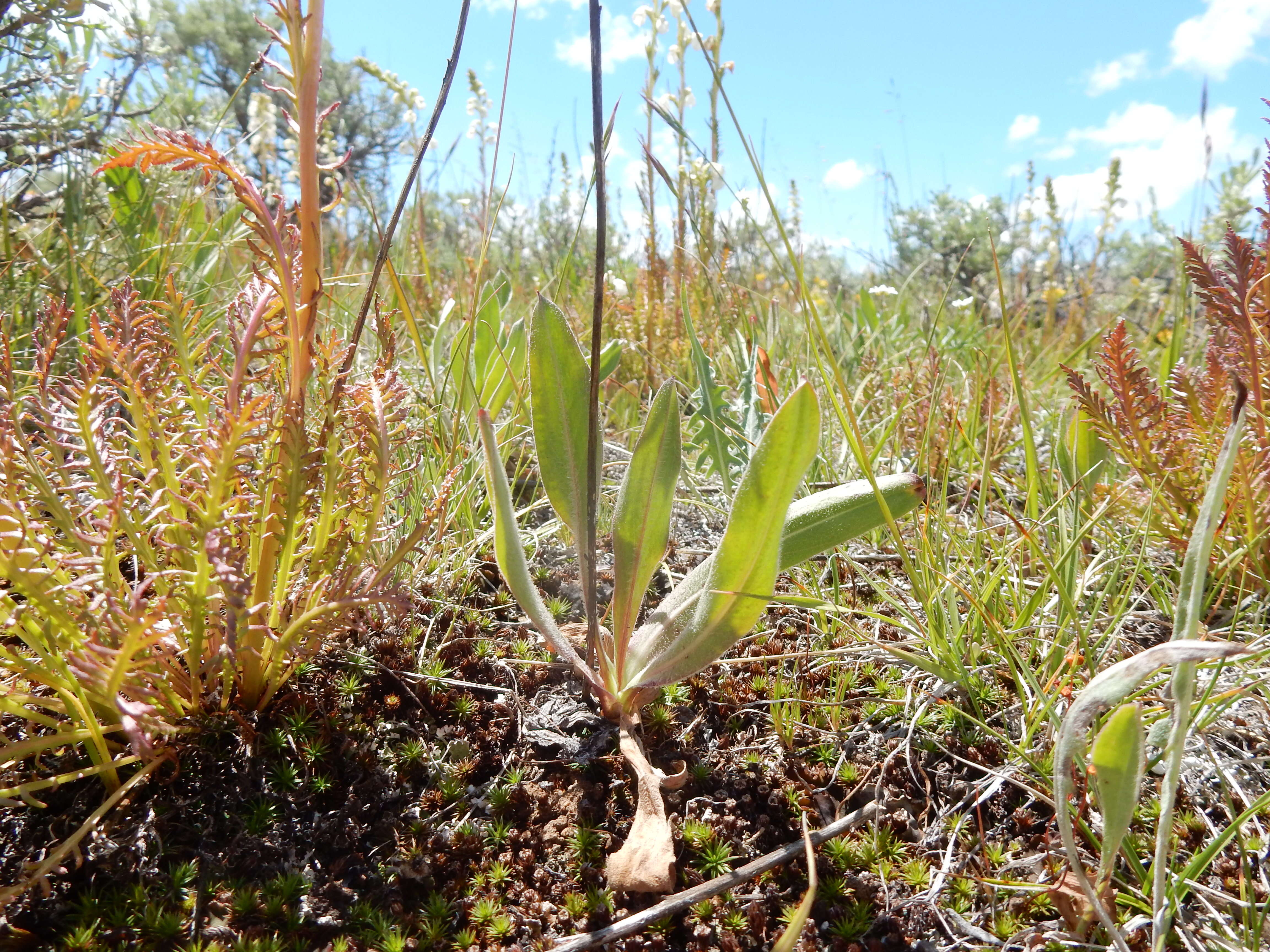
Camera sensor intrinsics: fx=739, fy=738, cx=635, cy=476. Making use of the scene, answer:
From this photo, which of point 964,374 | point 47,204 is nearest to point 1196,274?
point 964,374

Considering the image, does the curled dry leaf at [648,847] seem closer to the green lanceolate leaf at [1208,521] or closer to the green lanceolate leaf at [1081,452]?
the green lanceolate leaf at [1208,521]

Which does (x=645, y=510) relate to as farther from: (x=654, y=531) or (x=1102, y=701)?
(x=1102, y=701)

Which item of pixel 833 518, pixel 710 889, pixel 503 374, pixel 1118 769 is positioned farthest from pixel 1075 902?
pixel 503 374

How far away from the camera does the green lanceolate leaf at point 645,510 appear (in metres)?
1.20

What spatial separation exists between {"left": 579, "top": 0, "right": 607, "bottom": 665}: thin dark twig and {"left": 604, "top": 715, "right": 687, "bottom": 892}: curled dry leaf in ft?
0.77

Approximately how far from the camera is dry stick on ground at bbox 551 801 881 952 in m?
0.90

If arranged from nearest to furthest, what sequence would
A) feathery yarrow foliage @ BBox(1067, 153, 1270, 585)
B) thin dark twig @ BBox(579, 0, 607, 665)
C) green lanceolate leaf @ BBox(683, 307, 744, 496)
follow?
1. thin dark twig @ BBox(579, 0, 607, 665)
2. feathery yarrow foliage @ BBox(1067, 153, 1270, 585)
3. green lanceolate leaf @ BBox(683, 307, 744, 496)

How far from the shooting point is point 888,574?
175 cm

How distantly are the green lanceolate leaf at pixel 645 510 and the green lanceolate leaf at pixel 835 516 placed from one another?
0.13m

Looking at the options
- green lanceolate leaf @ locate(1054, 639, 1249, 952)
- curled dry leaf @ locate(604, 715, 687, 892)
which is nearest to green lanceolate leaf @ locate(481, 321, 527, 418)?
curled dry leaf @ locate(604, 715, 687, 892)

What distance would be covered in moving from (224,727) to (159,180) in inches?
87.0

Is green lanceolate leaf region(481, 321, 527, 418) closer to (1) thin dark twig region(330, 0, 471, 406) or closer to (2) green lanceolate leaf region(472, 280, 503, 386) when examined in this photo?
(2) green lanceolate leaf region(472, 280, 503, 386)

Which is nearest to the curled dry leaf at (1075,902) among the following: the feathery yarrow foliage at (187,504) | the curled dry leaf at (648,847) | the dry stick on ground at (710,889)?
the dry stick on ground at (710,889)

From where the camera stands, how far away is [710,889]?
0.97 meters
